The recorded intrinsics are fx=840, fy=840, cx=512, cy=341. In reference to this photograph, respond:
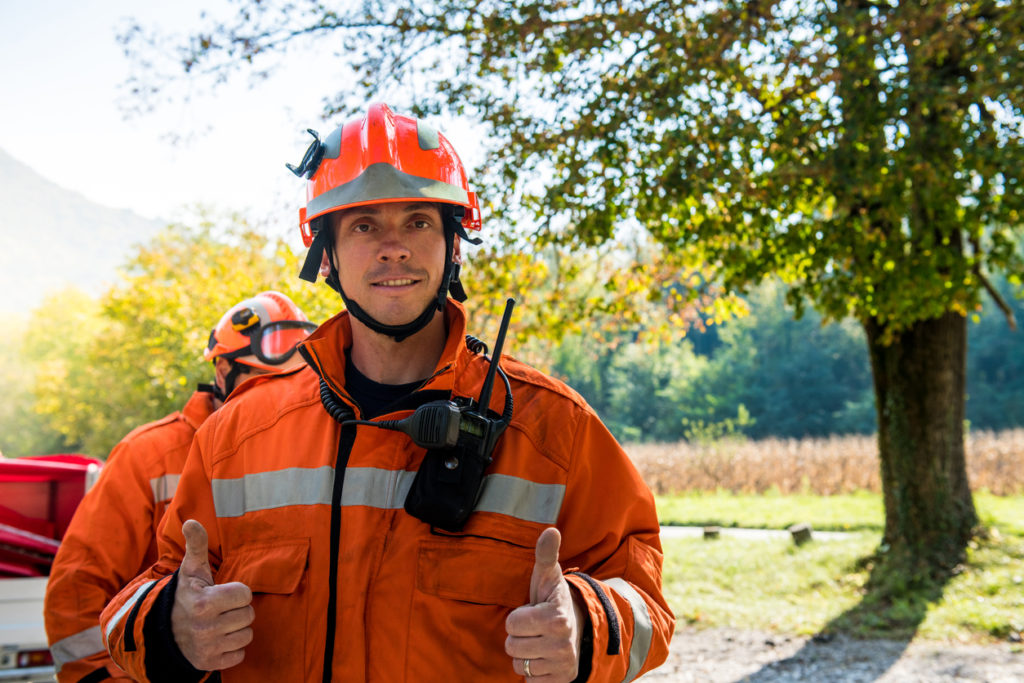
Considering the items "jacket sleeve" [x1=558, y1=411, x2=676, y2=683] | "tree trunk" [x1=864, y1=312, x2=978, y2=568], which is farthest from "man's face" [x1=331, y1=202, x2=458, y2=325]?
"tree trunk" [x1=864, y1=312, x2=978, y2=568]

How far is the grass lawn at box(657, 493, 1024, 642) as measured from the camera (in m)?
8.31

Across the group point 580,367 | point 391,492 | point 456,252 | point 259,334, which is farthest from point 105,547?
point 580,367

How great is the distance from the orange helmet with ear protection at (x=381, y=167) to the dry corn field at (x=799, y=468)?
18171 mm

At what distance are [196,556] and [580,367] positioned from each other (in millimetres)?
65702

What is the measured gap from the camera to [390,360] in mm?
2279

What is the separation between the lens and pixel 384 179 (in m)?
2.25

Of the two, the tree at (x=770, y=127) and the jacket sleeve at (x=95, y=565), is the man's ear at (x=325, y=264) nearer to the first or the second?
the jacket sleeve at (x=95, y=565)

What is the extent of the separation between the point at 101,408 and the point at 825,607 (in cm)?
3642

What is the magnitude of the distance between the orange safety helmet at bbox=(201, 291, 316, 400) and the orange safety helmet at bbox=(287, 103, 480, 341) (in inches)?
60.3

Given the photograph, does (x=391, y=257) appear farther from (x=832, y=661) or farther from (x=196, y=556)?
(x=832, y=661)

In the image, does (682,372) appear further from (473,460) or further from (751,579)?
(473,460)

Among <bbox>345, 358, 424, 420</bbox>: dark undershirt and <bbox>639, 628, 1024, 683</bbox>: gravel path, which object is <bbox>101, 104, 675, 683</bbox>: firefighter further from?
<bbox>639, 628, 1024, 683</bbox>: gravel path

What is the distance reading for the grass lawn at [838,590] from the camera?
8.31 meters

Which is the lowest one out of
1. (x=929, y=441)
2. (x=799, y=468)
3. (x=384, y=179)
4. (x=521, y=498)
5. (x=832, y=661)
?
(x=832, y=661)
